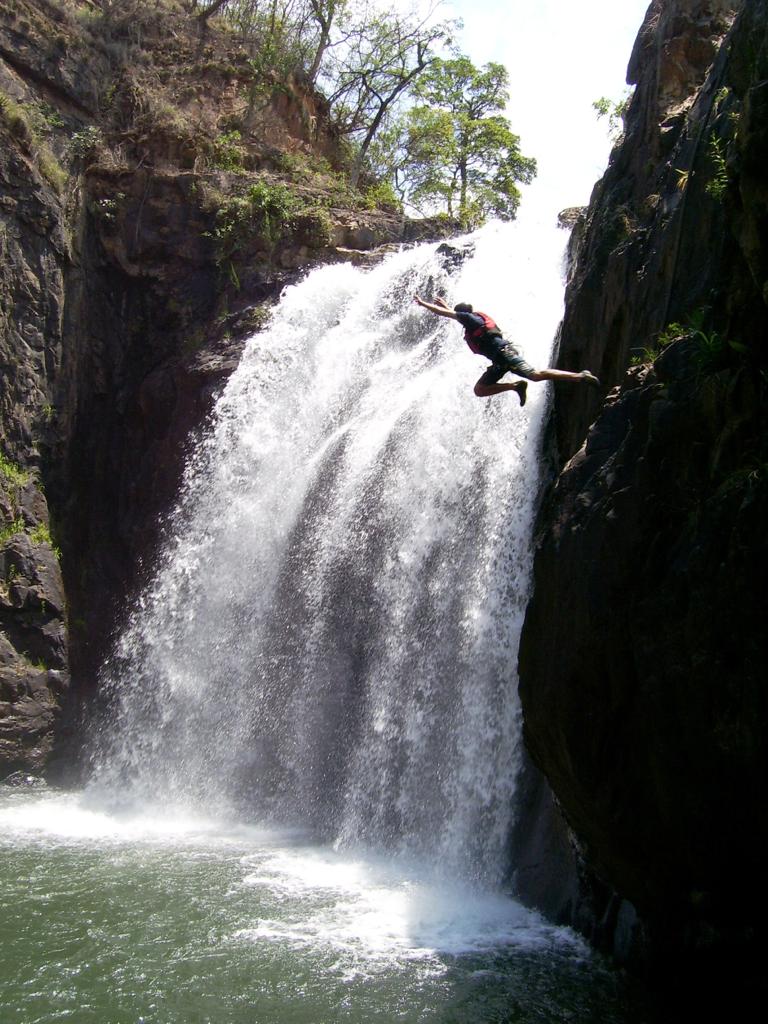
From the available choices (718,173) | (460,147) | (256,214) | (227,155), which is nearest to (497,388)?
(718,173)

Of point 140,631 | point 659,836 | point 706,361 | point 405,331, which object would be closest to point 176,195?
point 405,331

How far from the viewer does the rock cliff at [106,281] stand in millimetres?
15367

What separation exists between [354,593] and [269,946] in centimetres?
569

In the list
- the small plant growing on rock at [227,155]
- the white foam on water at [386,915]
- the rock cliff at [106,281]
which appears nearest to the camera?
the white foam on water at [386,915]

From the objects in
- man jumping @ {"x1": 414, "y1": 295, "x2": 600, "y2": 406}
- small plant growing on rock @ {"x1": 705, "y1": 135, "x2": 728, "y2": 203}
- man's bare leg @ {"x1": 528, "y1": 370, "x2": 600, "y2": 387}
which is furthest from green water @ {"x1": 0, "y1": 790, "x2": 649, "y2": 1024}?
small plant growing on rock @ {"x1": 705, "y1": 135, "x2": 728, "y2": 203}

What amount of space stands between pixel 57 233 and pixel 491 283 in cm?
794

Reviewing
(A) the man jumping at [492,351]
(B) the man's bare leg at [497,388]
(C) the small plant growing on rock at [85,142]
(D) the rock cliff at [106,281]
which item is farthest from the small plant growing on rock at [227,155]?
(B) the man's bare leg at [497,388]

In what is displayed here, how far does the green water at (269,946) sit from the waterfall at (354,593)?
1229mm

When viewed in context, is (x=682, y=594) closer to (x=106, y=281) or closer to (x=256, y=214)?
(x=256, y=214)

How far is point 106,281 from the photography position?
18.0 meters

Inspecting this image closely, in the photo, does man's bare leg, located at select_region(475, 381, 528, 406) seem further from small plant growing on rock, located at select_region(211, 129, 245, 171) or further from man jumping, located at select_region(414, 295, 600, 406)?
small plant growing on rock, located at select_region(211, 129, 245, 171)

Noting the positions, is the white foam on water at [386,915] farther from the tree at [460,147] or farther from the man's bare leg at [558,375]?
the tree at [460,147]

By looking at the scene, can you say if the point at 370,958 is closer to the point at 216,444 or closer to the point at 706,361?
the point at 706,361

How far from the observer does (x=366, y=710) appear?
455 inches
